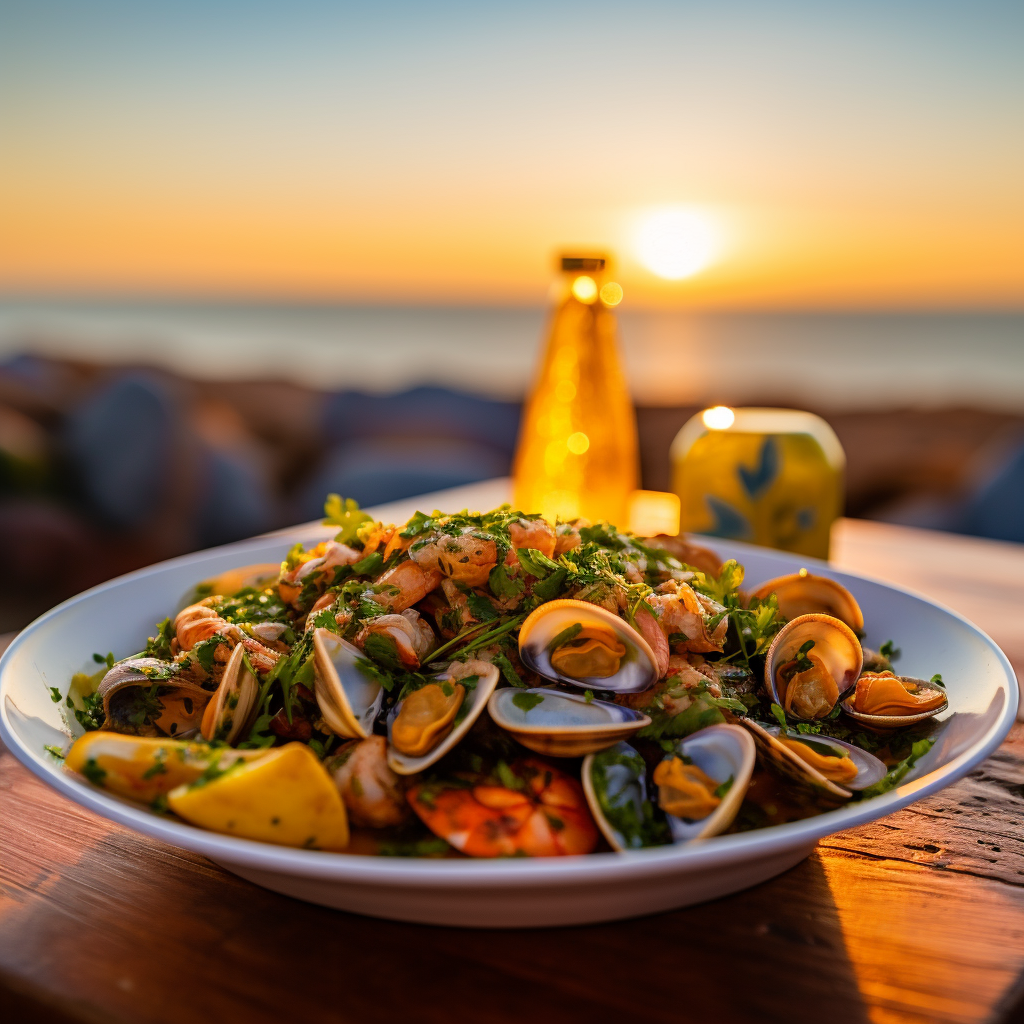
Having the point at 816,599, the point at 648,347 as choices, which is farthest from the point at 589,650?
the point at 648,347

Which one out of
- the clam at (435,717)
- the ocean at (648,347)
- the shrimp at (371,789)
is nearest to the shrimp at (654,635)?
the clam at (435,717)

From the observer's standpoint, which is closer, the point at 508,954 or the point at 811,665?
the point at 508,954

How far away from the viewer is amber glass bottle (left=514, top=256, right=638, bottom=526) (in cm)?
316

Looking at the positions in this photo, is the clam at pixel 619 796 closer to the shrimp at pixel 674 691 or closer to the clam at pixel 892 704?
the shrimp at pixel 674 691

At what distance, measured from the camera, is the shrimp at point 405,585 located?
1.66 m

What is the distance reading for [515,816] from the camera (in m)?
1.22

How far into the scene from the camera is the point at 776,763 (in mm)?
1362

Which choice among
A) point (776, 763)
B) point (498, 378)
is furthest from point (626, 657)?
point (498, 378)

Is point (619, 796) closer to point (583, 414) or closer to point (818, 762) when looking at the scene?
point (818, 762)

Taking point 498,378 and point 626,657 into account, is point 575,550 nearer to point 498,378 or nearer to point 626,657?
point 626,657

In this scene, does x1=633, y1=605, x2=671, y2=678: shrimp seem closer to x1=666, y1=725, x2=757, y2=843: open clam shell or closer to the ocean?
x1=666, y1=725, x2=757, y2=843: open clam shell

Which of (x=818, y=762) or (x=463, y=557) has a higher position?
(x=463, y=557)

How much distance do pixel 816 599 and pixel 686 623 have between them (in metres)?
0.53

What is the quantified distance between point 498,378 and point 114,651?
33.9 metres
